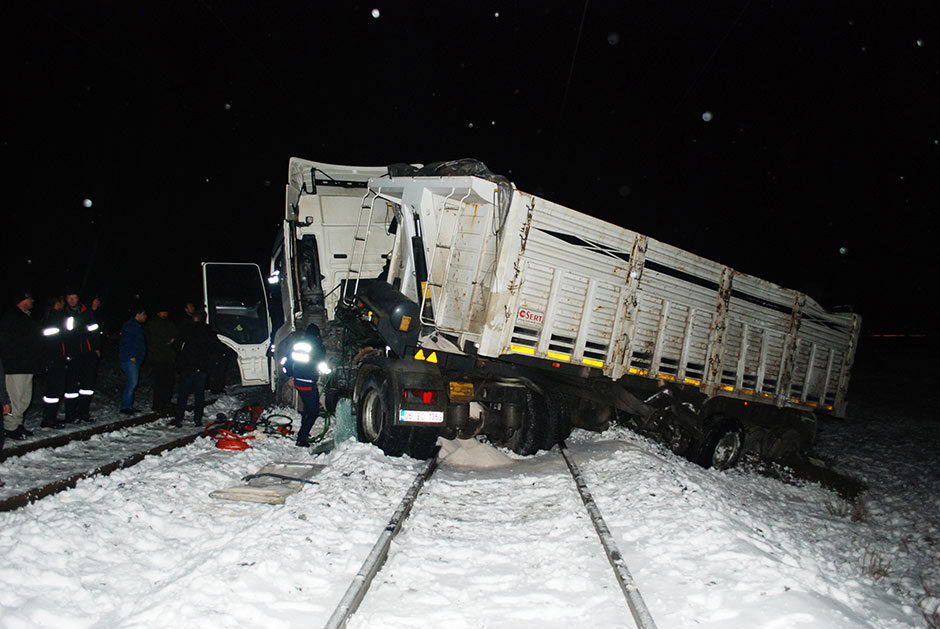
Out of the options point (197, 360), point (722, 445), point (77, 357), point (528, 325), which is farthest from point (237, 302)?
point (722, 445)

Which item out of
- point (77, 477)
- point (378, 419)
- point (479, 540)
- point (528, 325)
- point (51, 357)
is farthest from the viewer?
point (51, 357)

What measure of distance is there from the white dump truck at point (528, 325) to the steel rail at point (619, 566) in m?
1.63

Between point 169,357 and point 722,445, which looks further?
point 169,357

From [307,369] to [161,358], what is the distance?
3.73 meters

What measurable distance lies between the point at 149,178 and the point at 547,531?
123 feet

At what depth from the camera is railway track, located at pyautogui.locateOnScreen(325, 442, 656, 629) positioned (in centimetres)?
370

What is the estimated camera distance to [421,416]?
6828mm

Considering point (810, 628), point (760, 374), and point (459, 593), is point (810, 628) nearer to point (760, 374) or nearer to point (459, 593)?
point (459, 593)

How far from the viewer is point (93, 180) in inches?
1260

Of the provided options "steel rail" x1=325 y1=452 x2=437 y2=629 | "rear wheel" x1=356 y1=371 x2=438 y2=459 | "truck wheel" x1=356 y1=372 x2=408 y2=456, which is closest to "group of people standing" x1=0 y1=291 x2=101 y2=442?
"truck wheel" x1=356 y1=372 x2=408 y2=456

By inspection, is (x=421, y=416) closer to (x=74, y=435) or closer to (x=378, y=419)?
(x=378, y=419)

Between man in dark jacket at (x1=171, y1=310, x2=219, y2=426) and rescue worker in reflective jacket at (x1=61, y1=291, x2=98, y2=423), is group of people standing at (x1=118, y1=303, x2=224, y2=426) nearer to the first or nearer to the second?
man in dark jacket at (x1=171, y1=310, x2=219, y2=426)

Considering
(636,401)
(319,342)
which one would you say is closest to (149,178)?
(319,342)

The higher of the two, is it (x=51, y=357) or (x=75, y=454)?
(x=51, y=357)
